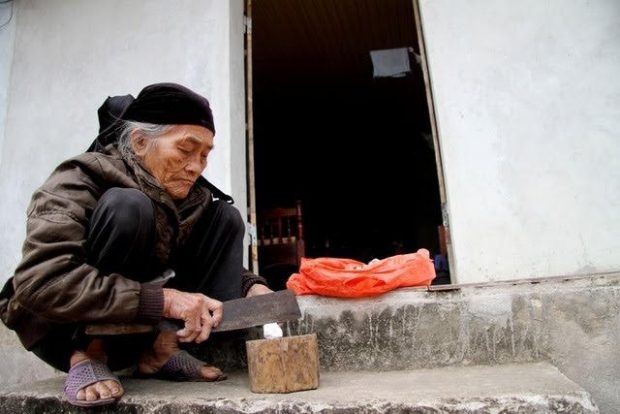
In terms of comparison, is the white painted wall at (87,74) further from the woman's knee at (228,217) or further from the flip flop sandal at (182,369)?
the flip flop sandal at (182,369)

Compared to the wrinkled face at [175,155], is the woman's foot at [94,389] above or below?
below

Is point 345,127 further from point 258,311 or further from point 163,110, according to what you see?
point 258,311

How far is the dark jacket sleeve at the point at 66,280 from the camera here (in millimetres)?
1322

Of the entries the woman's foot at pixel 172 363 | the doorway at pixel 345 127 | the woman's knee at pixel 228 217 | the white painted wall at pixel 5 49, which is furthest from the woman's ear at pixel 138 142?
the doorway at pixel 345 127

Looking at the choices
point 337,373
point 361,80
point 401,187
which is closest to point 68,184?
point 337,373

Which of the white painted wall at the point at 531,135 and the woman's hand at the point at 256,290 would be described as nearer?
the woman's hand at the point at 256,290

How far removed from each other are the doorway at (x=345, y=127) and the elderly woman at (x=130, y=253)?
1.95 m

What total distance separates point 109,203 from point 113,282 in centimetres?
29

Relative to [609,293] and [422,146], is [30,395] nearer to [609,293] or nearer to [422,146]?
[609,293]

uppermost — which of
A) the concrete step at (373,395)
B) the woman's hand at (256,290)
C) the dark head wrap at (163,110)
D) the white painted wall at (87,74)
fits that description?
the white painted wall at (87,74)

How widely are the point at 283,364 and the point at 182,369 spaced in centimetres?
50

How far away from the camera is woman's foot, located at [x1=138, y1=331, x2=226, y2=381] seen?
1.69 meters

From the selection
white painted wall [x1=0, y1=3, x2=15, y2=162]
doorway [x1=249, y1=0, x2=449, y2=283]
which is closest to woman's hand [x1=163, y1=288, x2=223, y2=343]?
doorway [x1=249, y1=0, x2=449, y2=283]

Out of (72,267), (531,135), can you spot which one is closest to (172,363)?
(72,267)
